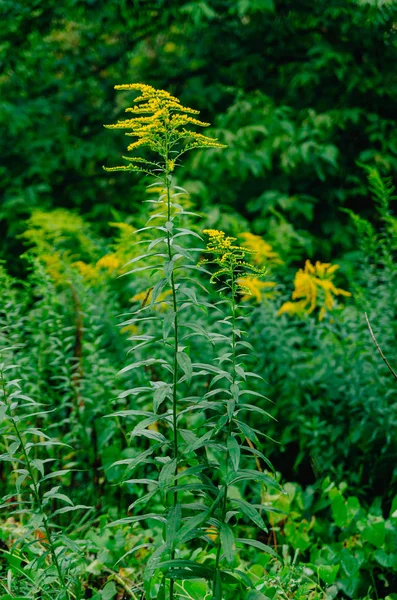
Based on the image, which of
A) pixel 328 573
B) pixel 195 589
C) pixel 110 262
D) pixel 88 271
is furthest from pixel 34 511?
pixel 88 271

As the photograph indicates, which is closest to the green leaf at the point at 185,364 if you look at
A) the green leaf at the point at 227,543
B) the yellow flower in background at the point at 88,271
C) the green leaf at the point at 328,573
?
the green leaf at the point at 227,543

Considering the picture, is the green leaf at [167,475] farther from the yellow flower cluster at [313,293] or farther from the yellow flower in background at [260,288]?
the yellow flower cluster at [313,293]

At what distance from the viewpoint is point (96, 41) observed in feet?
18.2

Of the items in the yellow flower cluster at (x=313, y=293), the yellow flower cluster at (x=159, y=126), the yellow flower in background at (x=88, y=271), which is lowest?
the yellow flower cluster at (x=313, y=293)

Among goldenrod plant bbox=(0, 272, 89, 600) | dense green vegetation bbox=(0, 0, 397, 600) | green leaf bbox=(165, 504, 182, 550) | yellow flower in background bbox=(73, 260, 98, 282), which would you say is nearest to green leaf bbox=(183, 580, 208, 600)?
dense green vegetation bbox=(0, 0, 397, 600)

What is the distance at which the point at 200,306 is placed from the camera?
1645 mm

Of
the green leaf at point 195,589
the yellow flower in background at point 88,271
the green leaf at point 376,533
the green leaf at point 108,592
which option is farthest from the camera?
the yellow flower in background at point 88,271

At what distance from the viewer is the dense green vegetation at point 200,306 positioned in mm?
1732

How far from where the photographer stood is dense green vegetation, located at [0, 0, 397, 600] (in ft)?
5.68

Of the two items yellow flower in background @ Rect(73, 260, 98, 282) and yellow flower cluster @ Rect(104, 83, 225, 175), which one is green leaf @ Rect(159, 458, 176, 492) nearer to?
yellow flower cluster @ Rect(104, 83, 225, 175)

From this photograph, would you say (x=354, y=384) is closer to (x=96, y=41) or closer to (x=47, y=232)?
(x=47, y=232)

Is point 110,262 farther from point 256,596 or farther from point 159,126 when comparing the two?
point 256,596

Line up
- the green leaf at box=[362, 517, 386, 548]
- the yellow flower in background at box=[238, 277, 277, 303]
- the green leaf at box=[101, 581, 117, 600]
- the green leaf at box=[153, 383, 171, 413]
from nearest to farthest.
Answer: the green leaf at box=[153, 383, 171, 413] < the green leaf at box=[101, 581, 117, 600] < the green leaf at box=[362, 517, 386, 548] < the yellow flower in background at box=[238, 277, 277, 303]

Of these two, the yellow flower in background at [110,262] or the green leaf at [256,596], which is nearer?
the green leaf at [256,596]
